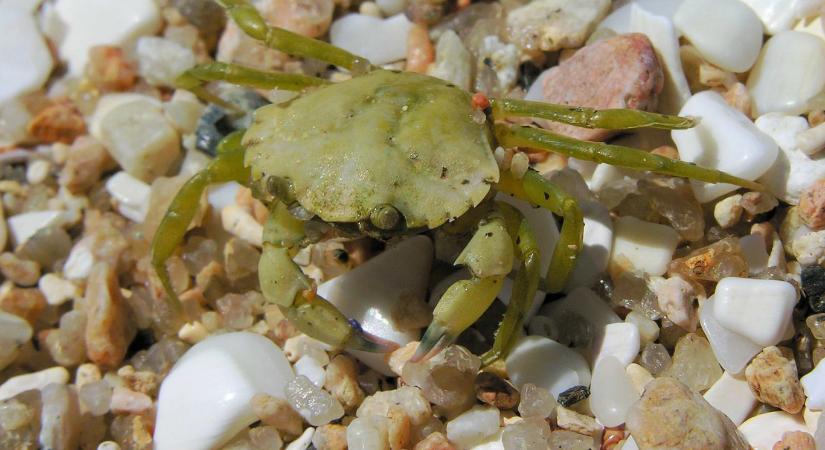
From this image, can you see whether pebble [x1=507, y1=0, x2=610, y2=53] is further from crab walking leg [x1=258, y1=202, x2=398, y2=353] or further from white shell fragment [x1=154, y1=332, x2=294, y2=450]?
white shell fragment [x1=154, y1=332, x2=294, y2=450]

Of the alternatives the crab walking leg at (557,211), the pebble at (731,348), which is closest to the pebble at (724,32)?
the crab walking leg at (557,211)

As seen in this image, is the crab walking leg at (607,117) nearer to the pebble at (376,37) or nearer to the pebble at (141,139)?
the pebble at (376,37)

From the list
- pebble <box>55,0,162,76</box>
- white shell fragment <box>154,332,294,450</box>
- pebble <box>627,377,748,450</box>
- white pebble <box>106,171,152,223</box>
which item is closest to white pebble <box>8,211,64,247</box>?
white pebble <box>106,171,152,223</box>

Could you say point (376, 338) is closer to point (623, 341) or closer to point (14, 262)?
point (623, 341)

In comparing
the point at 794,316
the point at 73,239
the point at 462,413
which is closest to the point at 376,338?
the point at 462,413

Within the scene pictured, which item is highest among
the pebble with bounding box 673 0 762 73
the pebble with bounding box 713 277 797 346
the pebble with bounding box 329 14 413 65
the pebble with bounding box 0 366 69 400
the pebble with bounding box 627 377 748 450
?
the pebble with bounding box 673 0 762 73

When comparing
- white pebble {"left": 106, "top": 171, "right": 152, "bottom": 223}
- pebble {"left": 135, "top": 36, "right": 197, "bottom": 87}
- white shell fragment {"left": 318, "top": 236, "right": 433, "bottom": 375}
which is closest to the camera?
white shell fragment {"left": 318, "top": 236, "right": 433, "bottom": 375}

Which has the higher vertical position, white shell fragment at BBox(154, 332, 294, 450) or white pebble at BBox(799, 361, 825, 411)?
white pebble at BBox(799, 361, 825, 411)
